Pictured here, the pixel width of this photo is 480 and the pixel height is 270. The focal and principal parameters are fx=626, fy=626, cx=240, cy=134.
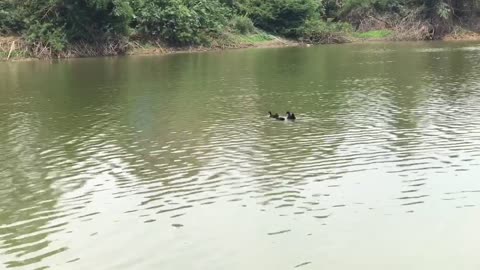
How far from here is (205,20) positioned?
48.8 meters

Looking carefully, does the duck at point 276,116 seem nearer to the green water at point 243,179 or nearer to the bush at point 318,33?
the green water at point 243,179


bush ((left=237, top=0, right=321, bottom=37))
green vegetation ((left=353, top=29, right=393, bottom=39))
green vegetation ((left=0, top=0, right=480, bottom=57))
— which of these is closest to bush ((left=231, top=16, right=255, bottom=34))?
green vegetation ((left=0, top=0, right=480, bottom=57))

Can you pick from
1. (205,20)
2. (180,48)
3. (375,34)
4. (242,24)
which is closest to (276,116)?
(180,48)

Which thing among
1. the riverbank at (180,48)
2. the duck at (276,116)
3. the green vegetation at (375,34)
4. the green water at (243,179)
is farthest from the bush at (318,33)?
the duck at (276,116)

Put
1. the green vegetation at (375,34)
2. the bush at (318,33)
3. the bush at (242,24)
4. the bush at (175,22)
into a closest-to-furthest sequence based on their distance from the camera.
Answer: the bush at (175,22)
the bush at (242,24)
the bush at (318,33)
the green vegetation at (375,34)

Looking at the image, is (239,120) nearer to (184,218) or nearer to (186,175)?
(186,175)

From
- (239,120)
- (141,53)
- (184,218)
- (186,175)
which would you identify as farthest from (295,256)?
(141,53)

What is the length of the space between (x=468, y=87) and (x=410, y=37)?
3746 centimetres

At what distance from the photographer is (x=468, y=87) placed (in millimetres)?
22531

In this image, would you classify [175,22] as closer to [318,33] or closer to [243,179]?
[318,33]

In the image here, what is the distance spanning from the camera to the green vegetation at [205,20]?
42.7 m

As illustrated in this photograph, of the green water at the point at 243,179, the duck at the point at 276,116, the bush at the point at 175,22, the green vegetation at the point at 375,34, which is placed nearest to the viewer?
the green water at the point at 243,179

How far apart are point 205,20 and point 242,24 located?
4.80 m

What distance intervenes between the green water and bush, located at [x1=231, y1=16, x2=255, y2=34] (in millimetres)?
29652
